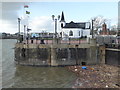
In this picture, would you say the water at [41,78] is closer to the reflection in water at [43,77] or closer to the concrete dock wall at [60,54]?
the reflection in water at [43,77]

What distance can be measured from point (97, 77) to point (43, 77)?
621 cm

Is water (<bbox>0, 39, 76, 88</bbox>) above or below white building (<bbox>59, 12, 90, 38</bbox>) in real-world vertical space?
below

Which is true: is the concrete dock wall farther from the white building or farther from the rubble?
the white building

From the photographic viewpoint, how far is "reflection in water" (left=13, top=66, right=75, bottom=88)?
51.7ft

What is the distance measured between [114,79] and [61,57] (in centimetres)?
854

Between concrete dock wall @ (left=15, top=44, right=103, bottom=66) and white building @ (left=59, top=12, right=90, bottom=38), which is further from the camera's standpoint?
white building @ (left=59, top=12, right=90, bottom=38)

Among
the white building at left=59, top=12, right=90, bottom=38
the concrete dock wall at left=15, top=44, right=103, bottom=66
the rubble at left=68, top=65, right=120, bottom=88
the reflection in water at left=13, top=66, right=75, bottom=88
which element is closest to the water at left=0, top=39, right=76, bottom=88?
the reflection in water at left=13, top=66, right=75, bottom=88

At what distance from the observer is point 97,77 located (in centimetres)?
1731

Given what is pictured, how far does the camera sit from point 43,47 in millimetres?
22609

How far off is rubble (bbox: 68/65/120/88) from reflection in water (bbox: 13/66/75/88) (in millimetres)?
1003

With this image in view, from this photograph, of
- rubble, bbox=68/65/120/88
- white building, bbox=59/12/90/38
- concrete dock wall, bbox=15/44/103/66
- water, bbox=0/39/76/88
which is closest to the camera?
rubble, bbox=68/65/120/88

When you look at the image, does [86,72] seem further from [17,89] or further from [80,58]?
[17,89]

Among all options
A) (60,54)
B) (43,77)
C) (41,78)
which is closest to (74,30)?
(60,54)

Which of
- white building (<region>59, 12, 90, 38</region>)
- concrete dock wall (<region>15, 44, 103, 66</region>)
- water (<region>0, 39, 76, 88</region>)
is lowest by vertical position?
water (<region>0, 39, 76, 88</region>)
